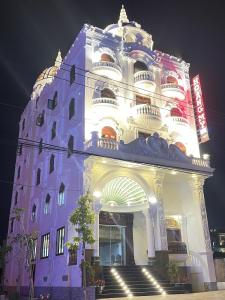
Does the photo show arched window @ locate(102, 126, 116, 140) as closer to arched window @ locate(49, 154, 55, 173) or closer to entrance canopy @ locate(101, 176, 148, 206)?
entrance canopy @ locate(101, 176, 148, 206)

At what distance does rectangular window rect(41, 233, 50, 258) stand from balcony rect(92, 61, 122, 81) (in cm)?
1343

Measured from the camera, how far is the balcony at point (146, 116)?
2405cm

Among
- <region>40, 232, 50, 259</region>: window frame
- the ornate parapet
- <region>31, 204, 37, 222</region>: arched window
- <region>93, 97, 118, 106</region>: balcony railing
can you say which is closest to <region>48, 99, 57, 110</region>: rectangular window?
<region>93, 97, 118, 106</region>: balcony railing

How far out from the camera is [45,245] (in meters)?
24.6

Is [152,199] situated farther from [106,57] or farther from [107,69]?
[106,57]

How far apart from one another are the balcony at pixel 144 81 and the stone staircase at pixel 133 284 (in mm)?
14143

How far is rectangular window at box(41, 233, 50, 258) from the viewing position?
78.8ft

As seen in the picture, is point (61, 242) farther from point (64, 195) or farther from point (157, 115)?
point (157, 115)

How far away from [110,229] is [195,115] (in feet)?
40.9

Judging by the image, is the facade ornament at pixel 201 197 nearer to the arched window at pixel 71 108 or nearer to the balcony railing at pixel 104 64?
the arched window at pixel 71 108

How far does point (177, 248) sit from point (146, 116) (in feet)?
33.6

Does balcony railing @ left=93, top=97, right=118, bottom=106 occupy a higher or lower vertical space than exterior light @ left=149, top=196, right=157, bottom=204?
higher

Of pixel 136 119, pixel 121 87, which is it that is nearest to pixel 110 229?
pixel 136 119

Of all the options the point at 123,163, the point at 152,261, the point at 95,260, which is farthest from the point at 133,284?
the point at 123,163
